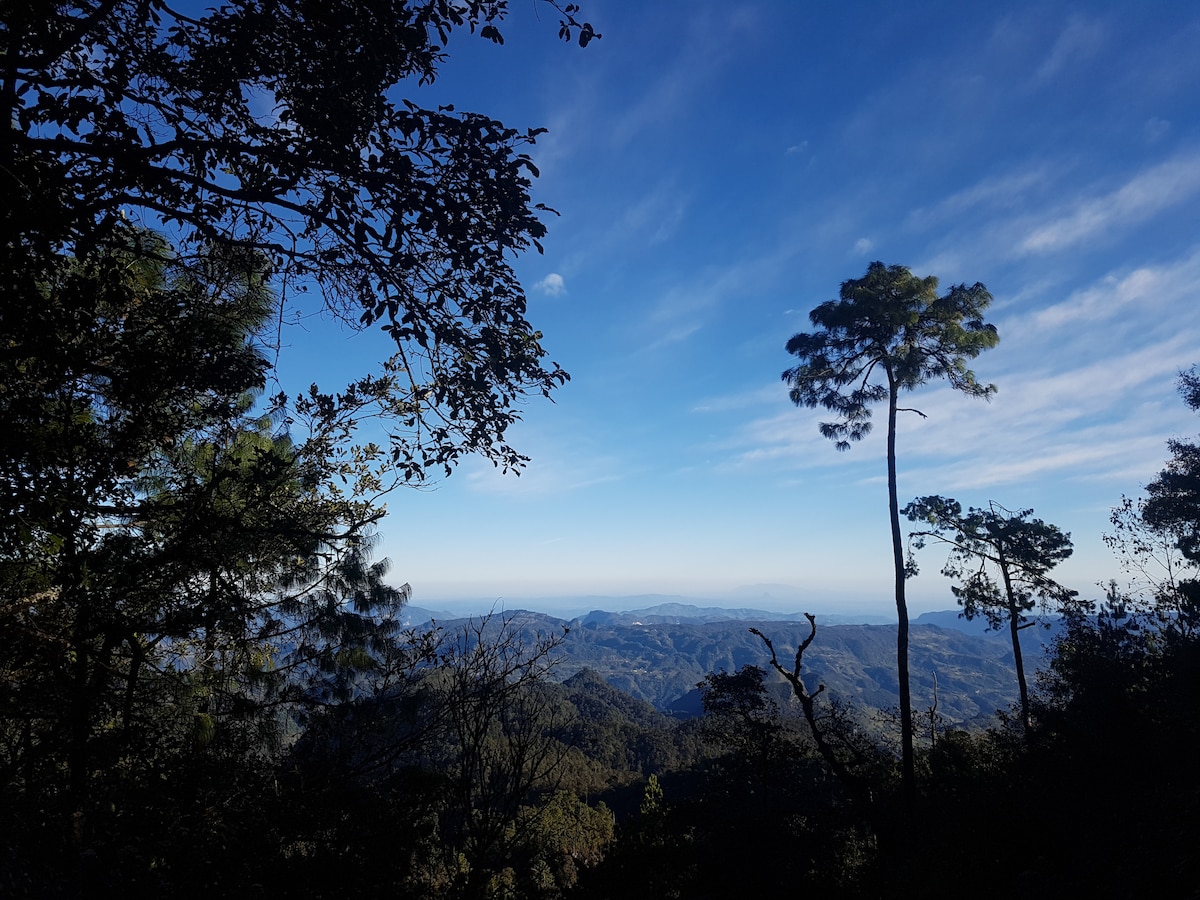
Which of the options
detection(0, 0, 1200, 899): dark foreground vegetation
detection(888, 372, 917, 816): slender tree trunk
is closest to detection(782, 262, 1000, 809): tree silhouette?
detection(888, 372, 917, 816): slender tree trunk

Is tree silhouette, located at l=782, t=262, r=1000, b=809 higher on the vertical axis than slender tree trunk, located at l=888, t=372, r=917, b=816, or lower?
higher

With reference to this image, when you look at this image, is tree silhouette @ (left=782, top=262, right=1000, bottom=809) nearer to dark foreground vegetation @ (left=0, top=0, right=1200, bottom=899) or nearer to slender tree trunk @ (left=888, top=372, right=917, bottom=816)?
slender tree trunk @ (left=888, top=372, right=917, bottom=816)

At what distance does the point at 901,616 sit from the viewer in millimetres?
11477

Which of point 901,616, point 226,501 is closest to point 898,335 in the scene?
point 901,616

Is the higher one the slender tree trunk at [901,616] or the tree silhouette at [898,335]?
the tree silhouette at [898,335]

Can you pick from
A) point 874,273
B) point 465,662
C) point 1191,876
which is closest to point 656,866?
point 1191,876

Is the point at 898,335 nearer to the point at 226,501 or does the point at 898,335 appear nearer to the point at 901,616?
the point at 901,616

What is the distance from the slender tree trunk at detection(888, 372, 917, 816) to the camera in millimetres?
10836

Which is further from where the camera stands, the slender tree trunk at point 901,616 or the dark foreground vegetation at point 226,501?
the slender tree trunk at point 901,616

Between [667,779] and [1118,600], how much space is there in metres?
50.5

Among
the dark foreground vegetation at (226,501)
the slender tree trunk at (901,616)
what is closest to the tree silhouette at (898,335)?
the slender tree trunk at (901,616)

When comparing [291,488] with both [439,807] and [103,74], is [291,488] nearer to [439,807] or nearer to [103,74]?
[103,74]

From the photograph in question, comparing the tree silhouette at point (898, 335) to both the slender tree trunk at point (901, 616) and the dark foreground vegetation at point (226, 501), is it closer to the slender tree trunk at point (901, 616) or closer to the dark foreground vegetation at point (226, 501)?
the slender tree trunk at point (901, 616)

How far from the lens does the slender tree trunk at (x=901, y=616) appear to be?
1084cm
